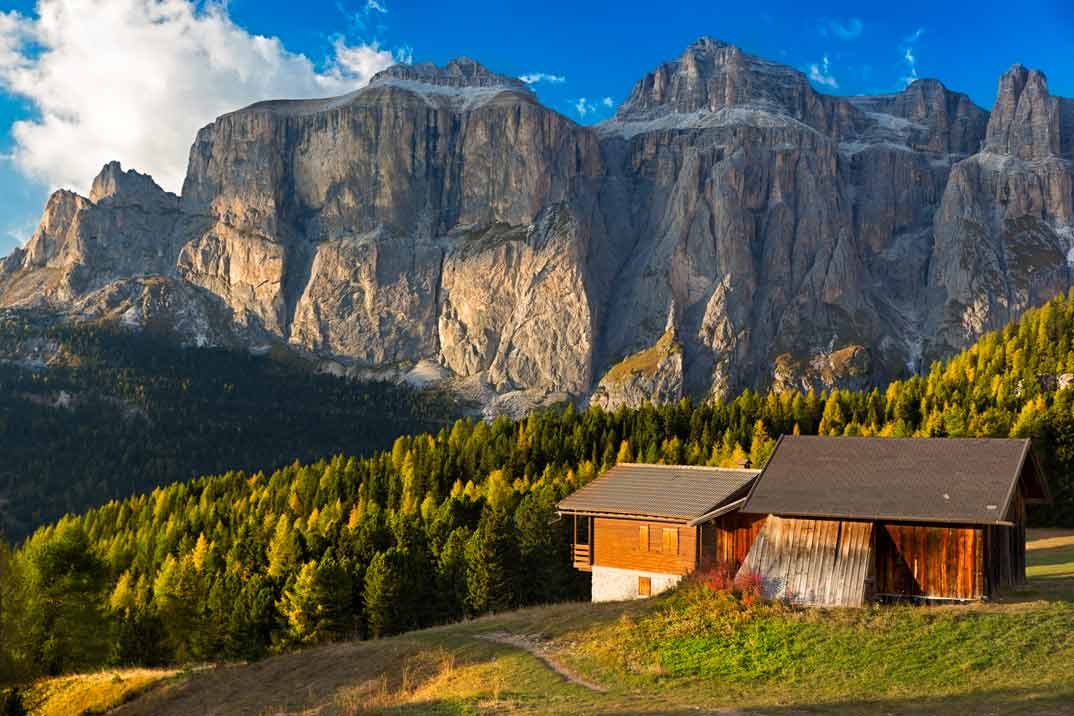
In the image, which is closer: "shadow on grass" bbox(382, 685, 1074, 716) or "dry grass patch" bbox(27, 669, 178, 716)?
"shadow on grass" bbox(382, 685, 1074, 716)

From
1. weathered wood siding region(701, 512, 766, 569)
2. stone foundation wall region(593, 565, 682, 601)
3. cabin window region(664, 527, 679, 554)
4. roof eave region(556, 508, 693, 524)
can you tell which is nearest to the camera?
weathered wood siding region(701, 512, 766, 569)

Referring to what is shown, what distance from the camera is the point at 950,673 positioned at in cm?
2767

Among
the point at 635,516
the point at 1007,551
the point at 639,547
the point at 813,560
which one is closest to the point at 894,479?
the point at 813,560

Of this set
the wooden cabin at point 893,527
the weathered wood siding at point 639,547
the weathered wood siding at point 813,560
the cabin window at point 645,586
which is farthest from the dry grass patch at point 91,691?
the wooden cabin at point 893,527

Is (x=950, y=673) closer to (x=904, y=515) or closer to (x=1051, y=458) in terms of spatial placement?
(x=904, y=515)

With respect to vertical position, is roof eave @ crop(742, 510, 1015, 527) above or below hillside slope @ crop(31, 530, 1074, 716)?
above

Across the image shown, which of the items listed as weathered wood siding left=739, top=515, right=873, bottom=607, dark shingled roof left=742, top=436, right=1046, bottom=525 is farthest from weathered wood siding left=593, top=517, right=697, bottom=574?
weathered wood siding left=739, top=515, right=873, bottom=607

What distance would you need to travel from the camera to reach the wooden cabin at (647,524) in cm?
5075

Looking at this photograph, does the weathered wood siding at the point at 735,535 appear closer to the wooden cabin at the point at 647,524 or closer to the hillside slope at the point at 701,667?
the wooden cabin at the point at 647,524

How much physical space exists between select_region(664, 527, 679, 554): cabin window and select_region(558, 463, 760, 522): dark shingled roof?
121 cm

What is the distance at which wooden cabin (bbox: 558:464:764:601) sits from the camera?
1998 inches

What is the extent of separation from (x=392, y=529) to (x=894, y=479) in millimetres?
41311

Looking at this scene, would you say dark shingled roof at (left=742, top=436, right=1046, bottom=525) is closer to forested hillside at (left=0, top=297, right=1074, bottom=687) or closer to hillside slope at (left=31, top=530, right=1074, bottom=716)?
hillside slope at (left=31, top=530, right=1074, bottom=716)

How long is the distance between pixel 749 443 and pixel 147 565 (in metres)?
62.2
